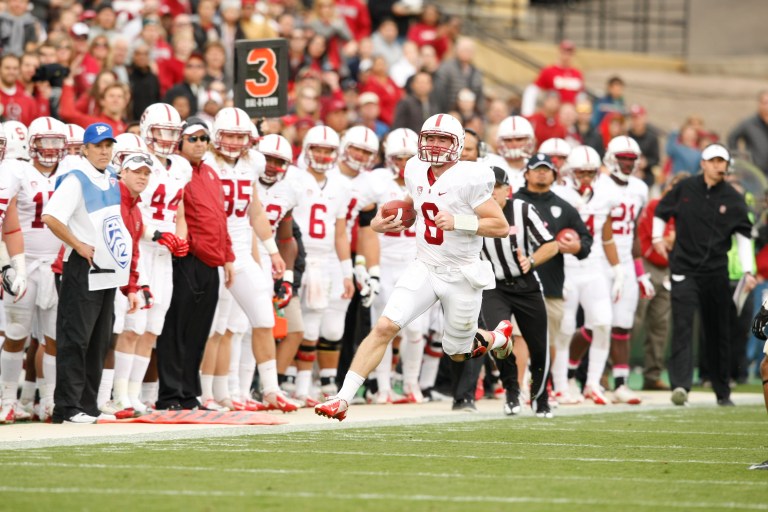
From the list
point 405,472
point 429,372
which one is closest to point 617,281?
point 429,372

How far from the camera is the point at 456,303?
9.20 m

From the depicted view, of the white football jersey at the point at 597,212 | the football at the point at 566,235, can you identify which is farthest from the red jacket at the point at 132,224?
the white football jersey at the point at 597,212

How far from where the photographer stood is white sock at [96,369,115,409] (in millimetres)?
10547

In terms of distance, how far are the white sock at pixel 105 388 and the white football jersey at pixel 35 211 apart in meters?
0.96

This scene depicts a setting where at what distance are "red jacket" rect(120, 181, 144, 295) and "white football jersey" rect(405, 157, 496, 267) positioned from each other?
220cm

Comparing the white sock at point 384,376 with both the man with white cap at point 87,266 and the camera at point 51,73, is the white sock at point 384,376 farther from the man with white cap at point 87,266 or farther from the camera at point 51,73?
the camera at point 51,73

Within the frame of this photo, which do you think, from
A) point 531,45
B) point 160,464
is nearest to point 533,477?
point 160,464

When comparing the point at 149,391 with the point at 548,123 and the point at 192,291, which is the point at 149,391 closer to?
the point at 192,291

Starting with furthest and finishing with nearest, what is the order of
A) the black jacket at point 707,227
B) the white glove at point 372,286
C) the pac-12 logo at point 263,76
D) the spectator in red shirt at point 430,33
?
the spectator in red shirt at point 430,33
the black jacket at point 707,227
the white glove at point 372,286
the pac-12 logo at point 263,76

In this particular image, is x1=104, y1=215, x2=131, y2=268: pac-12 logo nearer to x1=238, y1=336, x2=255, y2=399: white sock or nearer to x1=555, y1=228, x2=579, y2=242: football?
x1=238, y1=336, x2=255, y2=399: white sock

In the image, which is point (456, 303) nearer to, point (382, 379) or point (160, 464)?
point (160, 464)

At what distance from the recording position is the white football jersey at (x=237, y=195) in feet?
36.4

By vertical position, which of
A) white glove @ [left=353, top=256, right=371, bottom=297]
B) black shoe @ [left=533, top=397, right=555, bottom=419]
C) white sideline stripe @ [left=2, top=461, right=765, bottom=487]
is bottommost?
black shoe @ [left=533, top=397, right=555, bottom=419]

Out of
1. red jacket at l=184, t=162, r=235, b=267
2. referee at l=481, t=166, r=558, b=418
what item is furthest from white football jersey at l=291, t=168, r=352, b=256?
referee at l=481, t=166, r=558, b=418
